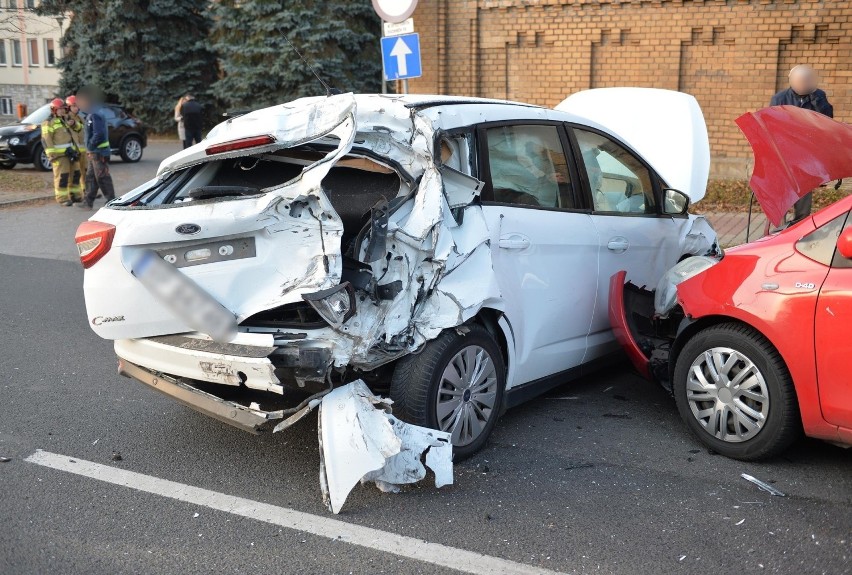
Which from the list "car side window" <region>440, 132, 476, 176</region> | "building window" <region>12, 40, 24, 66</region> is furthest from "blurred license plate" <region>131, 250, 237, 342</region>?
"building window" <region>12, 40, 24, 66</region>

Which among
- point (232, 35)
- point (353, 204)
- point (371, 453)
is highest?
point (232, 35)

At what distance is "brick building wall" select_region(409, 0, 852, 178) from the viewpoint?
41.5 ft

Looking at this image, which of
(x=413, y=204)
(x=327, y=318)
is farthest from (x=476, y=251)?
(x=327, y=318)

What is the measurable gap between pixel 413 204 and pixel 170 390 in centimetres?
159

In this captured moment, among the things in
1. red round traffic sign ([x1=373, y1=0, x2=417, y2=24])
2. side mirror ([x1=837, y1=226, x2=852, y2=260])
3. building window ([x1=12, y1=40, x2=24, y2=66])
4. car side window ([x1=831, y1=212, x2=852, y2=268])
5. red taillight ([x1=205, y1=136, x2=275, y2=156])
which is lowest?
car side window ([x1=831, y1=212, x2=852, y2=268])

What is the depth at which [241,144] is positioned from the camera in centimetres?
446

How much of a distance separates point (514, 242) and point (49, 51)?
1820 inches

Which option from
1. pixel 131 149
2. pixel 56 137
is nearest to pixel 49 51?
pixel 131 149

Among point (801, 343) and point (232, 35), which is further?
point (232, 35)

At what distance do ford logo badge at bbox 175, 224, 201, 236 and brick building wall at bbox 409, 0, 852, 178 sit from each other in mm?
10869

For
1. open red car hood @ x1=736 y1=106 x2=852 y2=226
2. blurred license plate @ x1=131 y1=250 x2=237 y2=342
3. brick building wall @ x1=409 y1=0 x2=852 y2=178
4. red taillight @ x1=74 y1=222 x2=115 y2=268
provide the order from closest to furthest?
blurred license plate @ x1=131 y1=250 x2=237 y2=342 → red taillight @ x1=74 y1=222 x2=115 y2=268 → open red car hood @ x1=736 y1=106 x2=852 y2=226 → brick building wall @ x1=409 y1=0 x2=852 y2=178

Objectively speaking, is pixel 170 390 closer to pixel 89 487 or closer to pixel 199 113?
pixel 89 487

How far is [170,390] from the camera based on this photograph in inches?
182

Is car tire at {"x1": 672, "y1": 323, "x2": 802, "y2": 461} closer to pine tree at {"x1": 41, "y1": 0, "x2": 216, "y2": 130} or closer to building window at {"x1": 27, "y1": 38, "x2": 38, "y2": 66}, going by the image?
pine tree at {"x1": 41, "y1": 0, "x2": 216, "y2": 130}
